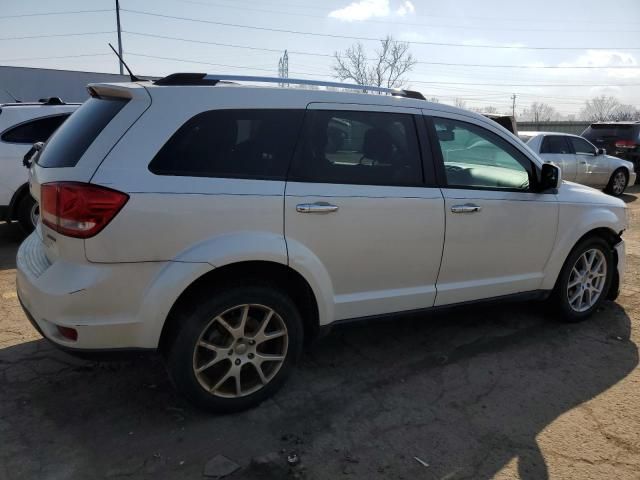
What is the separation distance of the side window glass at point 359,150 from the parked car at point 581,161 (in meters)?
7.60

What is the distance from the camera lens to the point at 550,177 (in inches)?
153

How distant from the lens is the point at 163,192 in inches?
102

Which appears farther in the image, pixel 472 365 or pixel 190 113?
pixel 472 365

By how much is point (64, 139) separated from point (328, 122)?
5.05 ft

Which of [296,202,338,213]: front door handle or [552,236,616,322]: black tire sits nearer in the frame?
[296,202,338,213]: front door handle

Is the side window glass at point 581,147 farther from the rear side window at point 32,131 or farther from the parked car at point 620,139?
the rear side window at point 32,131

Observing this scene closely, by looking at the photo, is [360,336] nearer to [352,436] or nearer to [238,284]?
[352,436]

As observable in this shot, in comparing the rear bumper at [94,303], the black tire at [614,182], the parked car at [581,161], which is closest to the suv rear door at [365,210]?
the rear bumper at [94,303]

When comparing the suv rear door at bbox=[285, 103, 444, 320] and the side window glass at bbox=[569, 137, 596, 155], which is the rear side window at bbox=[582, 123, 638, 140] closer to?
the side window glass at bbox=[569, 137, 596, 155]

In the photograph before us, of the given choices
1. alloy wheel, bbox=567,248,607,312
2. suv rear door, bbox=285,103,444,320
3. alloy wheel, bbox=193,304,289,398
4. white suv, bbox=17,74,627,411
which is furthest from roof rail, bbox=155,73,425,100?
alloy wheel, bbox=567,248,607,312

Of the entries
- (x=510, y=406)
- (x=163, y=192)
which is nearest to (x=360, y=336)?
(x=510, y=406)

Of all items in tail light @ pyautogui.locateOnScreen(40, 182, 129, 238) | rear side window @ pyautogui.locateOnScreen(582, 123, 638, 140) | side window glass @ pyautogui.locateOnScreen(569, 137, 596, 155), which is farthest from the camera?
rear side window @ pyautogui.locateOnScreen(582, 123, 638, 140)

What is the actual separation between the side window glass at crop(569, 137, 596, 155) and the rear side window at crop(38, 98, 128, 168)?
10.8 m

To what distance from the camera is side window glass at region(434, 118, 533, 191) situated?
3598 mm
